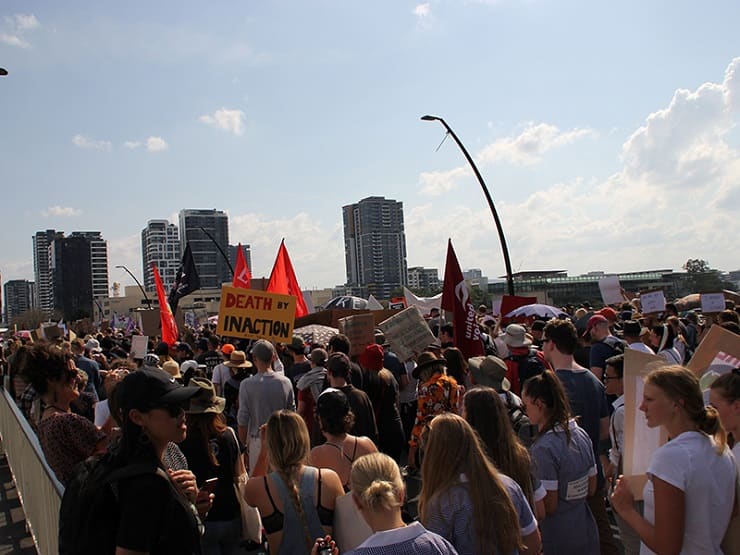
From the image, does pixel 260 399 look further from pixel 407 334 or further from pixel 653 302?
pixel 653 302

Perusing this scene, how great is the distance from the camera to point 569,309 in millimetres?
21672

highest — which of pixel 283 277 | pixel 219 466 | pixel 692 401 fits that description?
pixel 283 277

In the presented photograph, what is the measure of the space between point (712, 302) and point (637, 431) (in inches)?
406

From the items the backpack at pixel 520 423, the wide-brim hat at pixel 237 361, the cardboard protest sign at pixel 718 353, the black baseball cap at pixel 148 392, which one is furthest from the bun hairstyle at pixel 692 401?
the wide-brim hat at pixel 237 361

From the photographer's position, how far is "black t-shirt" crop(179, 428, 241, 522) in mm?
4289

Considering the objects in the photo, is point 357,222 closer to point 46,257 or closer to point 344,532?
point 46,257

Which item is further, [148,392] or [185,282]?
[185,282]

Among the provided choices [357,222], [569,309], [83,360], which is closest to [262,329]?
[83,360]

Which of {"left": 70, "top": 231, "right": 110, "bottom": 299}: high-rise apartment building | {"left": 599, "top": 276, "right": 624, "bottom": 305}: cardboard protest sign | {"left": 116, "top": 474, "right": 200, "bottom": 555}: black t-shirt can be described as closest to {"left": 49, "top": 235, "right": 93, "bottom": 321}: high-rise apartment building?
{"left": 70, "top": 231, "right": 110, "bottom": 299}: high-rise apartment building

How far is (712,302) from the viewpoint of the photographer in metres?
12.5

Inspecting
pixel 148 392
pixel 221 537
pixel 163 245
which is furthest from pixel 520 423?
pixel 163 245

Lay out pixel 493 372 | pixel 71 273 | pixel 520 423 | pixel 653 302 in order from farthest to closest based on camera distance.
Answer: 1. pixel 71 273
2. pixel 653 302
3. pixel 493 372
4. pixel 520 423

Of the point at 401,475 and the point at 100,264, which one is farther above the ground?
the point at 100,264

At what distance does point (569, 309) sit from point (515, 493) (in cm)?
1943
